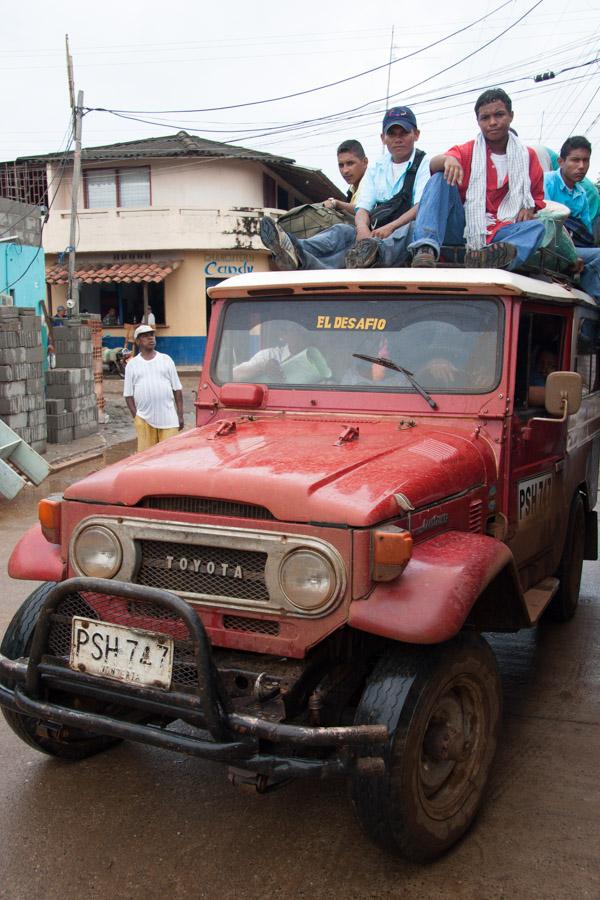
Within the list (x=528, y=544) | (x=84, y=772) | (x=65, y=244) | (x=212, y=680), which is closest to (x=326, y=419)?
(x=528, y=544)

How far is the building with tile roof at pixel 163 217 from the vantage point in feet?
91.3

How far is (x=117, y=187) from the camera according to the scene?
2891 cm

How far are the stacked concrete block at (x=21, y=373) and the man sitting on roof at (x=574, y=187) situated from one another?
6.75 m

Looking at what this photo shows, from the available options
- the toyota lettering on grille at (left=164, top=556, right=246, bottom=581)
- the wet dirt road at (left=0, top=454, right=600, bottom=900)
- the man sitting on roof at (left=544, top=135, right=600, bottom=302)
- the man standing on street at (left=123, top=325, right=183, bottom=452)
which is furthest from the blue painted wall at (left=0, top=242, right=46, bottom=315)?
the toyota lettering on grille at (left=164, top=556, right=246, bottom=581)

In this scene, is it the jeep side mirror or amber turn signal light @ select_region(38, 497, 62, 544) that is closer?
amber turn signal light @ select_region(38, 497, 62, 544)

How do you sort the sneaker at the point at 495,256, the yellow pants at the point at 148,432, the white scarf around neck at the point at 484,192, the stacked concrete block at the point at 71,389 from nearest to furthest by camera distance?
1. the sneaker at the point at 495,256
2. the white scarf around neck at the point at 484,192
3. the yellow pants at the point at 148,432
4. the stacked concrete block at the point at 71,389

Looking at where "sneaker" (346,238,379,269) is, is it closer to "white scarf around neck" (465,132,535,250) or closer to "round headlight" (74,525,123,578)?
"white scarf around neck" (465,132,535,250)

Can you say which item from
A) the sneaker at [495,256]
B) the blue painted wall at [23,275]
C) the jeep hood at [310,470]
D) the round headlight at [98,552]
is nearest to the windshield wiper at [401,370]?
the jeep hood at [310,470]

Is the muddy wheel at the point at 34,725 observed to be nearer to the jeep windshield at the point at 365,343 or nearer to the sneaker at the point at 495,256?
the jeep windshield at the point at 365,343

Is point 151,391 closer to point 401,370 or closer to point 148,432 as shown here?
point 148,432

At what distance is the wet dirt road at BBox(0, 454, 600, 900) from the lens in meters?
2.90

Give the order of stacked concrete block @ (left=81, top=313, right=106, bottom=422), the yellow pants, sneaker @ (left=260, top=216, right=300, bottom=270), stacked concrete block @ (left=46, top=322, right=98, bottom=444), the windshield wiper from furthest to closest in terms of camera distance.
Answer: stacked concrete block @ (left=81, top=313, right=106, bottom=422), stacked concrete block @ (left=46, top=322, right=98, bottom=444), the yellow pants, sneaker @ (left=260, top=216, right=300, bottom=270), the windshield wiper

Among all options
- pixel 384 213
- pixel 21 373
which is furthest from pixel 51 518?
pixel 21 373

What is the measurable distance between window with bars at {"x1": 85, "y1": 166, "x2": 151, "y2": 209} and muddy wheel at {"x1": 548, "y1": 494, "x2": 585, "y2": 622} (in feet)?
84.5
